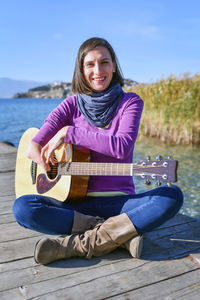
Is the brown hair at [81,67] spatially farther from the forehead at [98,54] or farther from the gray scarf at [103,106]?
the gray scarf at [103,106]

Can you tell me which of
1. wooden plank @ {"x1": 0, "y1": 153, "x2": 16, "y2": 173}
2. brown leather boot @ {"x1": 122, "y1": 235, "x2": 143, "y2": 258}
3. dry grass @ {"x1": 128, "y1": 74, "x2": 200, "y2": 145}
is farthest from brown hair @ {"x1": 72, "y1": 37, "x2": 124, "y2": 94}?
dry grass @ {"x1": 128, "y1": 74, "x2": 200, "y2": 145}

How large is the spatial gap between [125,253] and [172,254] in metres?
0.30

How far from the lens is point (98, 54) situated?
6.60 feet

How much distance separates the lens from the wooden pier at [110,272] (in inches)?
58.3

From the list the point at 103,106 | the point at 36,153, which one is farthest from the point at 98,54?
the point at 36,153

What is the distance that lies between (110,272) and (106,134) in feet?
2.76

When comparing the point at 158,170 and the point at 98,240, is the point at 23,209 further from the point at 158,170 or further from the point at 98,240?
the point at 158,170

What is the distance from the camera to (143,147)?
7988 millimetres

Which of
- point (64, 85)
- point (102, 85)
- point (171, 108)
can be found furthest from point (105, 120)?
point (64, 85)

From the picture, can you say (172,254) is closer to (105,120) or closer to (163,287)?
(163,287)

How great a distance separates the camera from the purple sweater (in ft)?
5.93

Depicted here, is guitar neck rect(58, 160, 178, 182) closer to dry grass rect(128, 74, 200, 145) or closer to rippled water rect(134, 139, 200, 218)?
rippled water rect(134, 139, 200, 218)

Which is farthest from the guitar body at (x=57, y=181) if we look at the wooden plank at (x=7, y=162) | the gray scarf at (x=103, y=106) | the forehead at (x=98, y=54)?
the wooden plank at (x=7, y=162)

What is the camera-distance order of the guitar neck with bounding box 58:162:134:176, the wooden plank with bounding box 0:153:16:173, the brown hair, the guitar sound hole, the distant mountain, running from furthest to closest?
the distant mountain, the wooden plank with bounding box 0:153:16:173, the guitar sound hole, the brown hair, the guitar neck with bounding box 58:162:134:176
